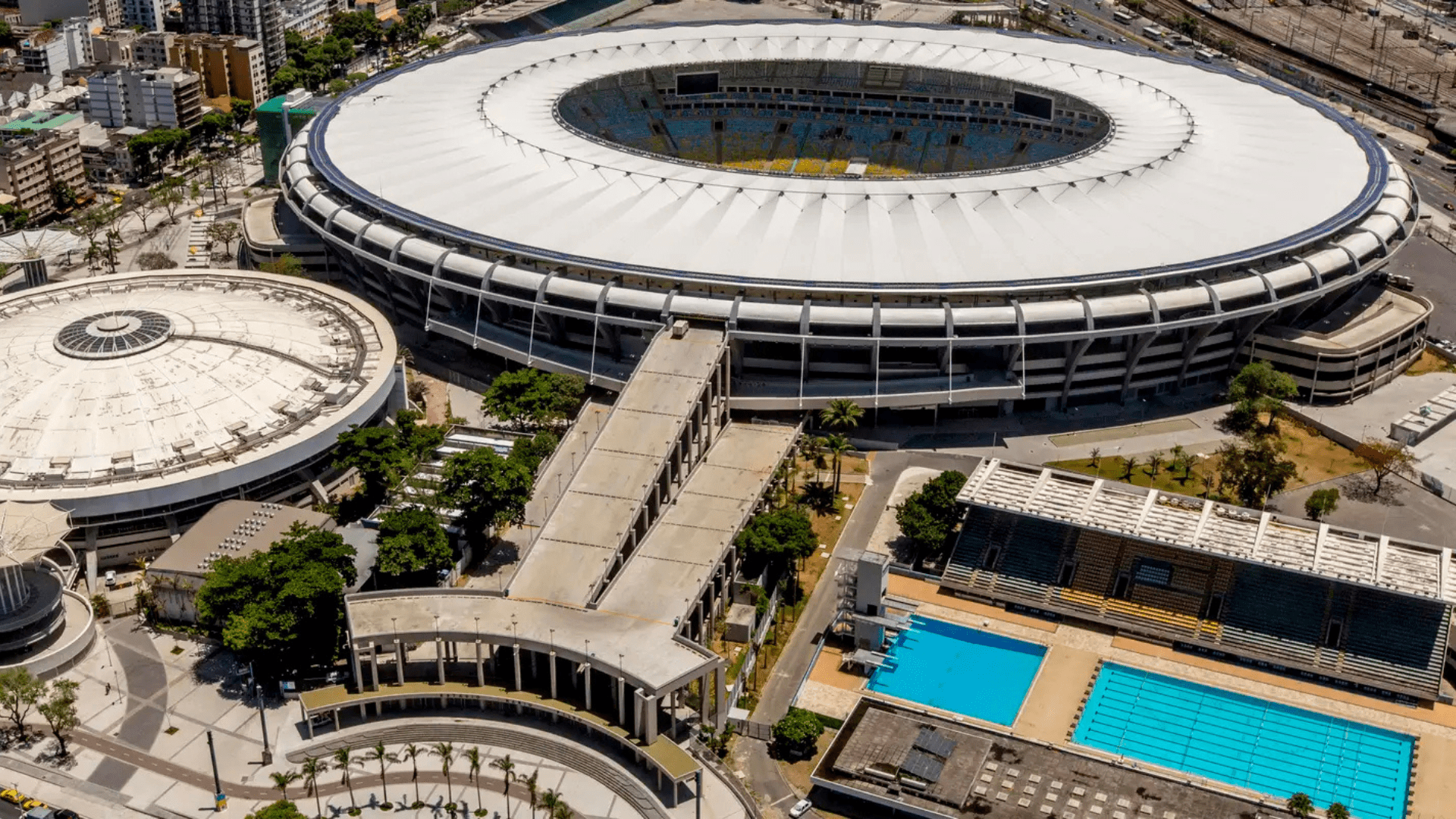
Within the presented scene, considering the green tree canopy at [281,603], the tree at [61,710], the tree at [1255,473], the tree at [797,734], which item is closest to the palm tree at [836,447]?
the tree at [797,734]

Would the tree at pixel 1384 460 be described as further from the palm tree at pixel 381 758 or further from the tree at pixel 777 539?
the palm tree at pixel 381 758

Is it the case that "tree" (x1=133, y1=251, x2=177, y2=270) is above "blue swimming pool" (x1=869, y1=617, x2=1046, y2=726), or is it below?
below

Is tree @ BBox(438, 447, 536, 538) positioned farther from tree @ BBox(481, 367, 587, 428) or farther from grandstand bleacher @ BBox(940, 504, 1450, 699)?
grandstand bleacher @ BBox(940, 504, 1450, 699)

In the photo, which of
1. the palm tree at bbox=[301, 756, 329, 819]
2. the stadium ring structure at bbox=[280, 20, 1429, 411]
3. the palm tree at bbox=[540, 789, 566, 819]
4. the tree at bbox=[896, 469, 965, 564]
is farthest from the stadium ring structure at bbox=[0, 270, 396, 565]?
the tree at bbox=[896, 469, 965, 564]

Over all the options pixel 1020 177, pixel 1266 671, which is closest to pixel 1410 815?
pixel 1266 671

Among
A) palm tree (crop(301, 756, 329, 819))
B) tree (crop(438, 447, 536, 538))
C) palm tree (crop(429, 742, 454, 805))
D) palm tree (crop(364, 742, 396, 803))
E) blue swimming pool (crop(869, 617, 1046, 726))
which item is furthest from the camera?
tree (crop(438, 447, 536, 538))

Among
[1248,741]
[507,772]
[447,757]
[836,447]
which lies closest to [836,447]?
[836,447]
